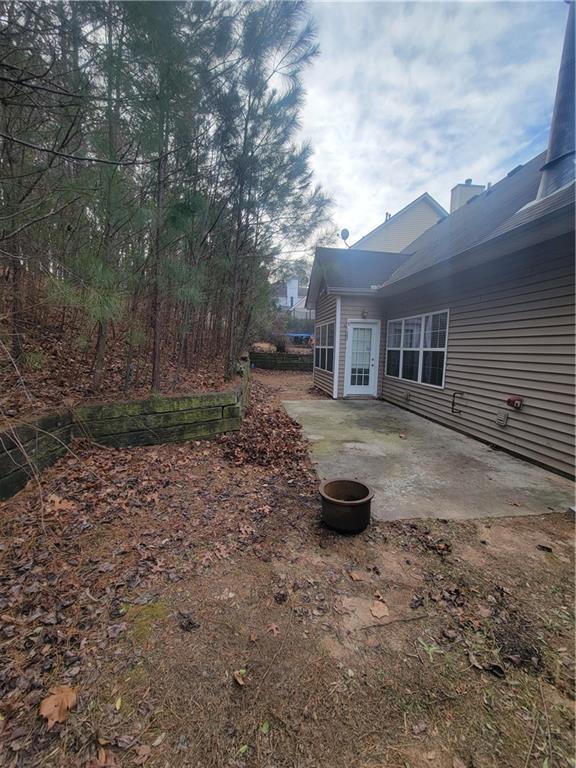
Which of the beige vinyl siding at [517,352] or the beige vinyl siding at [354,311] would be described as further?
the beige vinyl siding at [354,311]

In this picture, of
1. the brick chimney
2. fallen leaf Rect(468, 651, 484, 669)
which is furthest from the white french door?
fallen leaf Rect(468, 651, 484, 669)

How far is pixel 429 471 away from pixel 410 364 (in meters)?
3.94

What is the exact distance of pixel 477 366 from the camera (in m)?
5.20

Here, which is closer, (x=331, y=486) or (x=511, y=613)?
(x=511, y=613)

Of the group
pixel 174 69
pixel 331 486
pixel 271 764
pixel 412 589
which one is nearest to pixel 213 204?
pixel 174 69

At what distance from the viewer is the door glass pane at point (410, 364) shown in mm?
7078

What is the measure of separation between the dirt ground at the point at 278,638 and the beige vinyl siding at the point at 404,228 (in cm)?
1361

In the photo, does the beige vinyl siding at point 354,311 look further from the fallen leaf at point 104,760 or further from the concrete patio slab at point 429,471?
the fallen leaf at point 104,760

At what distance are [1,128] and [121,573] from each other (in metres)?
4.21

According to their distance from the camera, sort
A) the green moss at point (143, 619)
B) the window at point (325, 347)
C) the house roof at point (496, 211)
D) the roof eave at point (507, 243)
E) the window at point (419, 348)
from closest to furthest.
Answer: the green moss at point (143, 619)
the roof eave at point (507, 243)
the house roof at point (496, 211)
the window at point (419, 348)
the window at point (325, 347)

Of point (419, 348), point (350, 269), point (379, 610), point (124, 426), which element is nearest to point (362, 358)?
point (419, 348)

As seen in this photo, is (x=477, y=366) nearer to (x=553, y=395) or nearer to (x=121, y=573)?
(x=553, y=395)

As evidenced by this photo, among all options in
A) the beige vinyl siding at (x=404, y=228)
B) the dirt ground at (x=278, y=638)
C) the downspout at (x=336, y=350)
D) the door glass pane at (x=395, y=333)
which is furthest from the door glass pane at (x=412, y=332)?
the beige vinyl siding at (x=404, y=228)

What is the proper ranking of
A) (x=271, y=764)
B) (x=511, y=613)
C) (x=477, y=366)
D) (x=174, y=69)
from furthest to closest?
(x=477, y=366)
(x=174, y=69)
(x=511, y=613)
(x=271, y=764)
